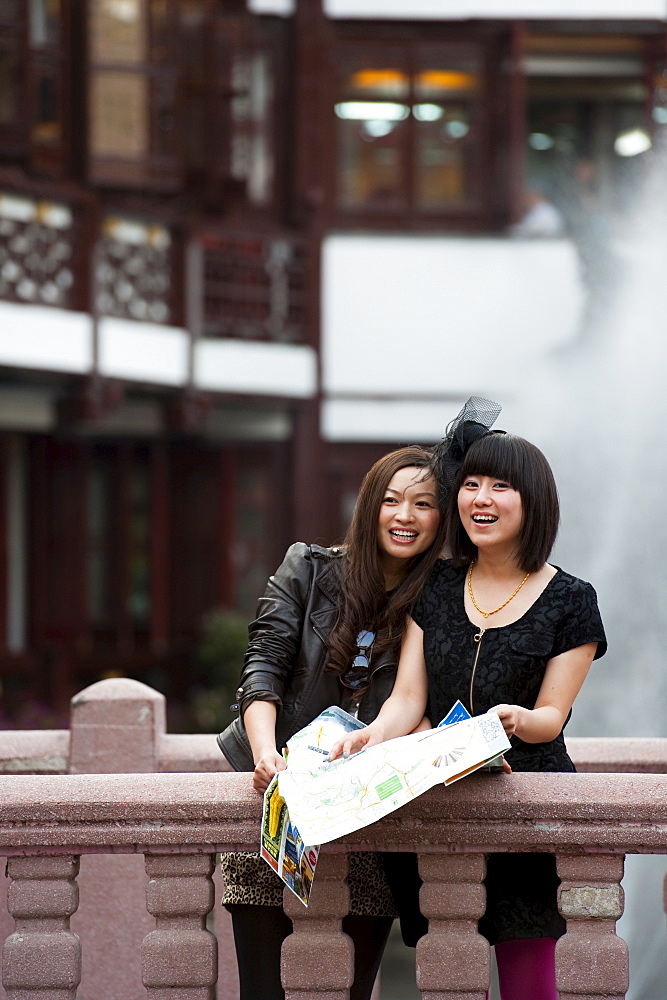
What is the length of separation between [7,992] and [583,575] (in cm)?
626

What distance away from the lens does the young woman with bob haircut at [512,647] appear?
2.90 meters

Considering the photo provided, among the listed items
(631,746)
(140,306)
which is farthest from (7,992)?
(140,306)

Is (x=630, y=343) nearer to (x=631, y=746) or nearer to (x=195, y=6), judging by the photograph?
(x=195, y=6)

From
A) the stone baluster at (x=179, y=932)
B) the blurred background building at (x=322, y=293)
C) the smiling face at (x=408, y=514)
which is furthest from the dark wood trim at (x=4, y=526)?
the stone baluster at (x=179, y=932)

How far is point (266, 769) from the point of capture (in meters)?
2.77

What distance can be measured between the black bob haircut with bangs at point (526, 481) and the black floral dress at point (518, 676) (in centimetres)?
8

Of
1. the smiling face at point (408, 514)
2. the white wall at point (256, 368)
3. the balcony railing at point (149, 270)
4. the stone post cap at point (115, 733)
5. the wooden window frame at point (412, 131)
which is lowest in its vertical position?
the stone post cap at point (115, 733)

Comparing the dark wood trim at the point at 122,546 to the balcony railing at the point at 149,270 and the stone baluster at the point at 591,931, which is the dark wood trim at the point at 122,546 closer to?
the balcony railing at the point at 149,270

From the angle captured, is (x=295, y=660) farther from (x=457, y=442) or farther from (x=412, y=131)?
(x=412, y=131)

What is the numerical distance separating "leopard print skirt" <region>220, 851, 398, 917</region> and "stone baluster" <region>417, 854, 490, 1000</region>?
278 millimetres

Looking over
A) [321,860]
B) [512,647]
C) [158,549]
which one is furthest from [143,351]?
[321,860]

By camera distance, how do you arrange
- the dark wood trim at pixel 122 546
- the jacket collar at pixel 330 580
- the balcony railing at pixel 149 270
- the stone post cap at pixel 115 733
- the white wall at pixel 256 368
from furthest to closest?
1. the dark wood trim at pixel 122 546
2. the white wall at pixel 256 368
3. the balcony railing at pixel 149 270
4. the stone post cap at pixel 115 733
5. the jacket collar at pixel 330 580

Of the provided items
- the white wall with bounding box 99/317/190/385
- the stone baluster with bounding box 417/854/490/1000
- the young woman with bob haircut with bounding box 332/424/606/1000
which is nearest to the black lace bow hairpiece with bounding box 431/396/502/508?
the young woman with bob haircut with bounding box 332/424/606/1000

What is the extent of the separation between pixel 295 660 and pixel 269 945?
655mm
